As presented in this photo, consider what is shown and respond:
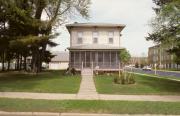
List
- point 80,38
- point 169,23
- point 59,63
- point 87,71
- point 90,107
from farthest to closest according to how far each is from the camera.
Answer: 1. point 59,63
2. point 80,38
3. point 87,71
4. point 169,23
5. point 90,107

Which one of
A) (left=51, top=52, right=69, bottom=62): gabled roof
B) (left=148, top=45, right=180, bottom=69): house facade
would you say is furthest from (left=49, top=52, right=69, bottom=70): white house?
(left=148, top=45, right=180, bottom=69): house facade

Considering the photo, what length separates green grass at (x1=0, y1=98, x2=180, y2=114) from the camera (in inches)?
648

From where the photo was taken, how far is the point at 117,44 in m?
54.8

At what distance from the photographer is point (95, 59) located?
175ft

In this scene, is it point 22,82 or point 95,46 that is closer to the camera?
point 22,82

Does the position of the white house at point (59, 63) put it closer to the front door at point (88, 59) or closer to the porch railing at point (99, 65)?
the front door at point (88, 59)

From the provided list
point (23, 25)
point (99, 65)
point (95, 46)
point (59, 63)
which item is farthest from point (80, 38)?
point (59, 63)

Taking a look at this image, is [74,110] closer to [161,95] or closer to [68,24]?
[161,95]

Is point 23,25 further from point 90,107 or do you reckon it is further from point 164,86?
point 90,107

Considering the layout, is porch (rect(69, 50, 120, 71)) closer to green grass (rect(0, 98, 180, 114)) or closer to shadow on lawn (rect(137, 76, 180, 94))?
shadow on lawn (rect(137, 76, 180, 94))

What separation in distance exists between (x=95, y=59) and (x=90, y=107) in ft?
119

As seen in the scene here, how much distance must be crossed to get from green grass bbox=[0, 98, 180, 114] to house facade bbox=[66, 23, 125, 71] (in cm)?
3271

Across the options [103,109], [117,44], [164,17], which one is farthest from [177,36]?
[117,44]

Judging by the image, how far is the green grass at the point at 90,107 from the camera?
16.5 meters
